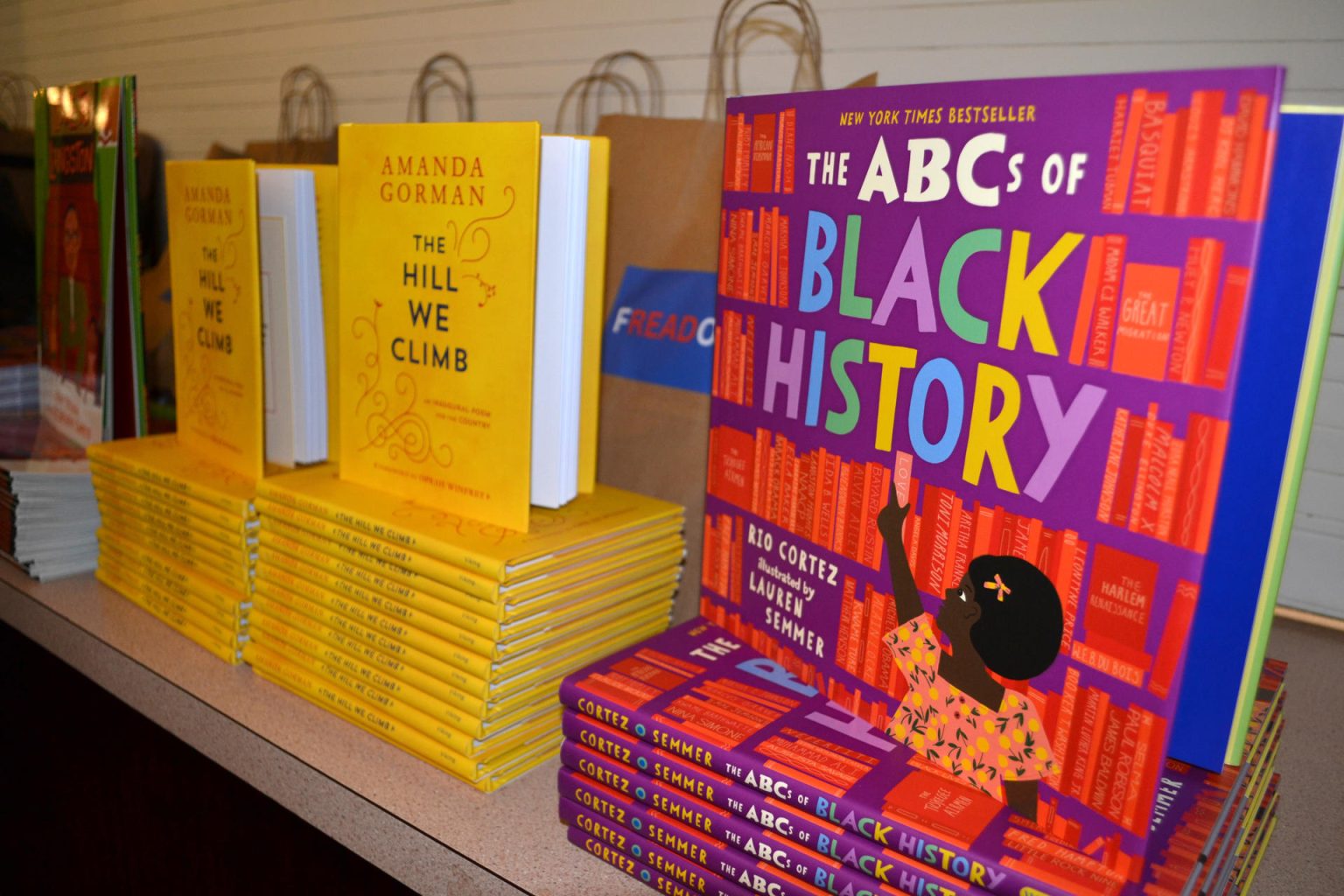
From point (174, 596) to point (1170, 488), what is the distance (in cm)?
113

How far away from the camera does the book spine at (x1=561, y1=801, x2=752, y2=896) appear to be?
0.68 metres

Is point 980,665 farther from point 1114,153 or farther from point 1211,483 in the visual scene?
point 1114,153

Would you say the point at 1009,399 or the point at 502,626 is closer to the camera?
the point at 1009,399

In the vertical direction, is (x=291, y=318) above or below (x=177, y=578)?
above

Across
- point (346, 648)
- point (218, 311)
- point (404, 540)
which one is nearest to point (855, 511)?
point (404, 540)

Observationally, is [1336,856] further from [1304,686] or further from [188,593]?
[188,593]

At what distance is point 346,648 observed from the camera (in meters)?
0.94

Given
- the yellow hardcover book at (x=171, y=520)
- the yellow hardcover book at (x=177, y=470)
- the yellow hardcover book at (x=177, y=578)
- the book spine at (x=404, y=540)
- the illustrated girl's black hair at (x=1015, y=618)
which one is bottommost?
the yellow hardcover book at (x=177, y=578)

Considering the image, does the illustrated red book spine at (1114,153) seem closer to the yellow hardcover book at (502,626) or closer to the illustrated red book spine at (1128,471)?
the illustrated red book spine at (1128,471)

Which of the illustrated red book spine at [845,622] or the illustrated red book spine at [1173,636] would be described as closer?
the illustrated red book spine at [1173,636]

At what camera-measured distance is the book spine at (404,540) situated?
2.64 feet

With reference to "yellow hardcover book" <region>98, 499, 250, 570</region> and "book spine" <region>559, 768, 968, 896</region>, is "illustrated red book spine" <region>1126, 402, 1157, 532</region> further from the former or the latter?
"yellow hardcover book" <region>98, 499, 250, 570</region>

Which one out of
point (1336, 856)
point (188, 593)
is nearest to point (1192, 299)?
point (1336, 856)

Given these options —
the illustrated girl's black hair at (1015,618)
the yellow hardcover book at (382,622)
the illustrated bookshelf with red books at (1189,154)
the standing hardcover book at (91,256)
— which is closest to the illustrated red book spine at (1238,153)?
the illustrated bookshelf with red books at (1189,154)
